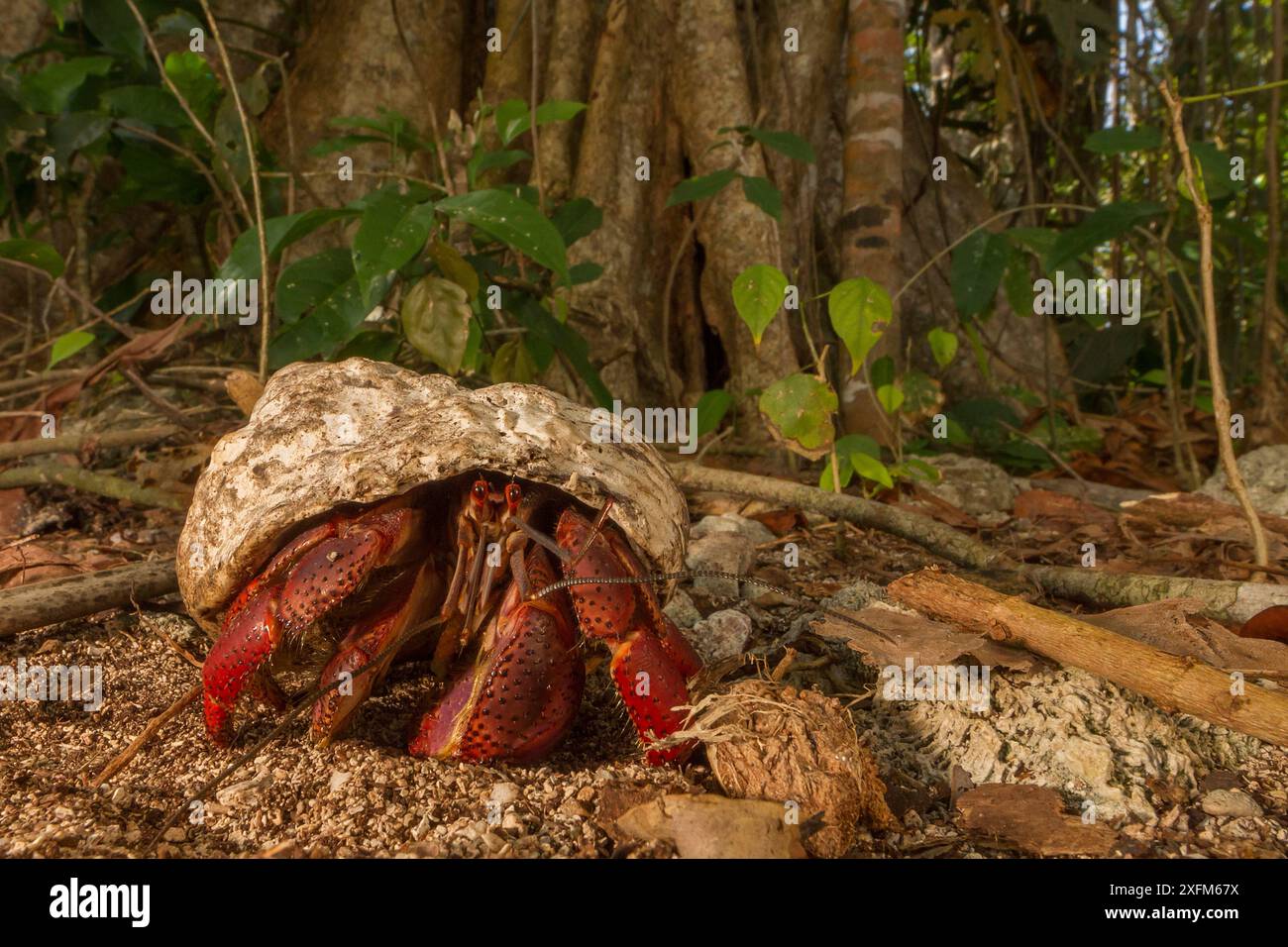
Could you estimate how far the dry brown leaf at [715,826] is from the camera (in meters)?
1.40

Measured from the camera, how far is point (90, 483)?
3.05 m

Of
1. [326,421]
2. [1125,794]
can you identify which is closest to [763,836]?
[1125,794]

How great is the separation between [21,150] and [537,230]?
3044 millimetres

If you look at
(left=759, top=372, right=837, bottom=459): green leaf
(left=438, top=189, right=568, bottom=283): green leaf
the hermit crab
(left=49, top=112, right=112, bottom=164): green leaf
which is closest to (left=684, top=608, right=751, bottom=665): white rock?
the hermit crab

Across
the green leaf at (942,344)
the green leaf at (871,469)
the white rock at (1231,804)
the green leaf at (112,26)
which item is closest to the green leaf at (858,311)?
the green leaf at (871,469)

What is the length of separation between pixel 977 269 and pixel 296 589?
2723 millimetres

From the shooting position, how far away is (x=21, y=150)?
4.20 meters

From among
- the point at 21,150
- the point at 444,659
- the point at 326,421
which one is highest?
the point at 21,150

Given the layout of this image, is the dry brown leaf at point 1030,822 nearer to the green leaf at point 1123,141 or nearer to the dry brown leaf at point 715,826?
the dry brown leaf at point 715,826

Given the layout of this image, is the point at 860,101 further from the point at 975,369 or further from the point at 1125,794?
the point at 1125,794

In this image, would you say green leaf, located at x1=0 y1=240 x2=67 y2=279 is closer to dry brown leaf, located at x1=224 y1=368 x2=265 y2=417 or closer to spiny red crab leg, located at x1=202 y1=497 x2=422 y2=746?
dry brown leaf, located at x1=224 y1=368 x2=265 y2=417

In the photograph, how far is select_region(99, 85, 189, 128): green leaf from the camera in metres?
3.62

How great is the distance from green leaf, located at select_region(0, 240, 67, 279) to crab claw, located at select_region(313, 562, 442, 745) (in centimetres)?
180
